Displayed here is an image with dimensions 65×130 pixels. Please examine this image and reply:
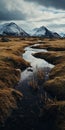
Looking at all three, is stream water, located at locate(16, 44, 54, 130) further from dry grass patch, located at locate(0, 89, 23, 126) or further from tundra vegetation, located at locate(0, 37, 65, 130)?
dry grass patch, located at locate(0, 89, 23, 126)

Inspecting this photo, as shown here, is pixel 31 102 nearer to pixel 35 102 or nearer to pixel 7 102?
pixel 35 102

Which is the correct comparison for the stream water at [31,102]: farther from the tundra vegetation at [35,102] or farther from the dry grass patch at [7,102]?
the dry grass patch at [7,102]

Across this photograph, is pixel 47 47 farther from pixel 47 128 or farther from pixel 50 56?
pixel 47 128

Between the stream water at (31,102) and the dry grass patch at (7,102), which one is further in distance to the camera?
the dry grass patch at (7,102)

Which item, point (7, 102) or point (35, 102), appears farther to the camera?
point (35, 102)

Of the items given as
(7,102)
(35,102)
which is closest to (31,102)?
(35,102)

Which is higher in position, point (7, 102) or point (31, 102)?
point (31, 102)

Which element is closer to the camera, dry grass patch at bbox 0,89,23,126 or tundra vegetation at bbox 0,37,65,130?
tundra vegetation at bbox 0,37,65,130

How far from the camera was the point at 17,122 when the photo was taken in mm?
32500

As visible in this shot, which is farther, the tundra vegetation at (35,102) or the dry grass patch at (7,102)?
the dry grass patch at (7,102)

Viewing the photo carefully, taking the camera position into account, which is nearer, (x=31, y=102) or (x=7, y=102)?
(x=7, y=102)

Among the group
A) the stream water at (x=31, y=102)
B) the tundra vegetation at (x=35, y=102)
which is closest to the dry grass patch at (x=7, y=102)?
the tundra vegetation at (x=35, y=102)

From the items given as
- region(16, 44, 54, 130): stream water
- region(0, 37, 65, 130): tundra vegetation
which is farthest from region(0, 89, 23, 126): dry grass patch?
region(16, 44, 54, 130): stream water

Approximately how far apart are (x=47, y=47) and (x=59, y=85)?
154ft
